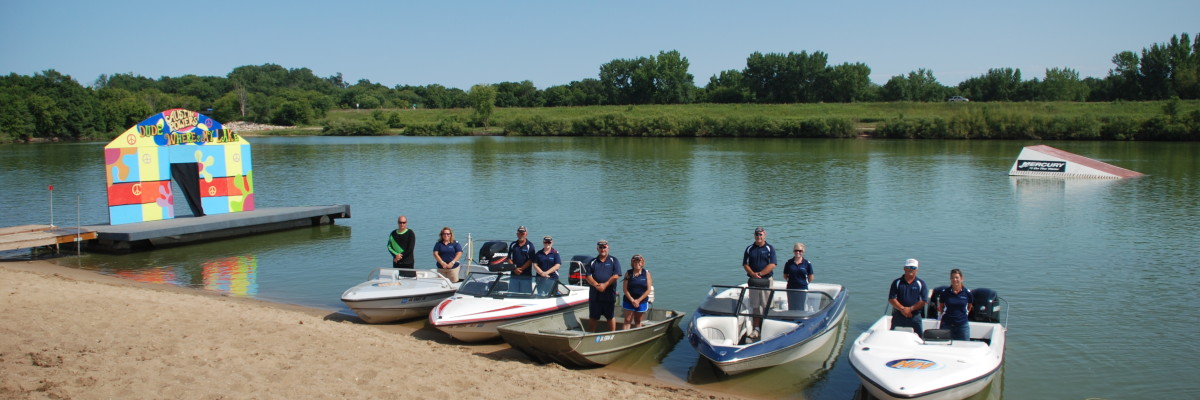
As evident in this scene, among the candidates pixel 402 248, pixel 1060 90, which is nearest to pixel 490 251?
pixel 402 248

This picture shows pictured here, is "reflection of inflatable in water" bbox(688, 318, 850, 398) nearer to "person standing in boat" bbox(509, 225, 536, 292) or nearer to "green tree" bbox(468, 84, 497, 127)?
"person standing in boat" bbox(509, 225, 536, 292)

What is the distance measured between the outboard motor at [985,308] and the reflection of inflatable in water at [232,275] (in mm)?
13366

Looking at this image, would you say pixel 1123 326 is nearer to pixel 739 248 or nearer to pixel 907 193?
pixel 739 248

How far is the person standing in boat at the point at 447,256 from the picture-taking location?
14.1m

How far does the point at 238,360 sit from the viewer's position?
985cm

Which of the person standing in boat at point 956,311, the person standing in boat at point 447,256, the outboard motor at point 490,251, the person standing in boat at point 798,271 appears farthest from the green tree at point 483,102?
the person standing in boat at point 956,311

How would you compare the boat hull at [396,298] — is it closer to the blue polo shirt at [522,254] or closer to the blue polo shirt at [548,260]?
the blue polo shirt at [522,254]

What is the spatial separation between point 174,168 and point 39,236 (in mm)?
3718

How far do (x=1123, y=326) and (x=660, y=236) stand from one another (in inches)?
458

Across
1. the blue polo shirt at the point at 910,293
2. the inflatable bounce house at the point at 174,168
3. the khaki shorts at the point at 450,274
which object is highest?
the inflatable bounce house at the point at 174,168

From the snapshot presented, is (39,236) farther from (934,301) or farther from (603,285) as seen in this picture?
(934,301)

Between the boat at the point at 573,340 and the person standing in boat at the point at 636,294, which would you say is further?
the person standing in boat at the point at 636,294

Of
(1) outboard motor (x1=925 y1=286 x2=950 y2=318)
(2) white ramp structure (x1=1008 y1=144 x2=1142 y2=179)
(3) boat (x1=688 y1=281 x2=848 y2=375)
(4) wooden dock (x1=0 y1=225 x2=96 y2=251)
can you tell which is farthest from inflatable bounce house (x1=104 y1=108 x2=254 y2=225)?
(2) white ramp structure (x1=1008 y1=144 x2=1142 y2=179)

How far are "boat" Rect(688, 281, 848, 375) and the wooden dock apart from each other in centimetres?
1662
